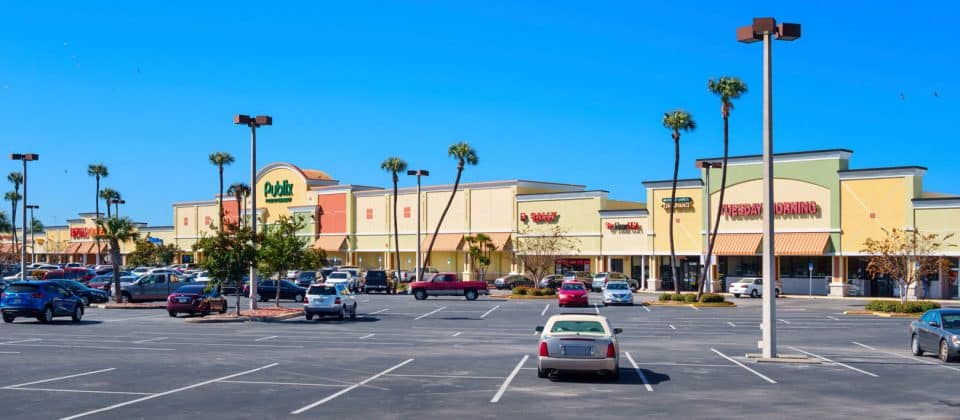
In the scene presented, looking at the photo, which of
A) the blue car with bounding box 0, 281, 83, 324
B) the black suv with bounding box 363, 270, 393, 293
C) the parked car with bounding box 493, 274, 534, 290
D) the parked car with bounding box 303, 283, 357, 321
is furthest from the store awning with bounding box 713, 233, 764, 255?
the blue car with bounding box 0, 281, 83, 324

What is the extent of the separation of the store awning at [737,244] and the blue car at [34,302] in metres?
46.5

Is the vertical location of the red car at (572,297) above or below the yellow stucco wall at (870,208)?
below

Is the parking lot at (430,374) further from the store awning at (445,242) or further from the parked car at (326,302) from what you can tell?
the store awning at (445,242)

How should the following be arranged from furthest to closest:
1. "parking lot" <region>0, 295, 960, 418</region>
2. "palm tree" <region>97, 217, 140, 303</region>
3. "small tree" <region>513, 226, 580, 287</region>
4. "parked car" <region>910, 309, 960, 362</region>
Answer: "small tree" <region>513, 226, 580, 287</region> < "palm tree" <region>97, 217, 140, 303</region> < "parked car" <region>910, 309, 960, 362</region> < "parking lot" <region>0, 295, 960, 418</region>

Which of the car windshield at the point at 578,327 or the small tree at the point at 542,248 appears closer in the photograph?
the car windshield at the point at 578,327

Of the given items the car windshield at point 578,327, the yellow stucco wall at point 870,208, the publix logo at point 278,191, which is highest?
the publix logo at point 278,191

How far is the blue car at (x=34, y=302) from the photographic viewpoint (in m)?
37.1

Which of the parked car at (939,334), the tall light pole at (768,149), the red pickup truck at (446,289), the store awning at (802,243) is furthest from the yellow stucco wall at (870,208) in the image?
the tall light pole at (768,149)

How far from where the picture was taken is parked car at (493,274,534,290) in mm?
74875

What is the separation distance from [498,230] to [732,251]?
880 inches

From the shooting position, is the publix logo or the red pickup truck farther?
the publix logo

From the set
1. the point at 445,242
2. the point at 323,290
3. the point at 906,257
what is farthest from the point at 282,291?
the point at 906,257

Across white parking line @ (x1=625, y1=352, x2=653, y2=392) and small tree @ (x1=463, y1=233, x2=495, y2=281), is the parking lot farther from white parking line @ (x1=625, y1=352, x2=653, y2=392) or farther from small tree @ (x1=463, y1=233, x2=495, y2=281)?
small tree @ (x1=463, y1=233, x2=495, y2=281)

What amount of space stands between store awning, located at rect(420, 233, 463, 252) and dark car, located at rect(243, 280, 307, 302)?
103 ft
